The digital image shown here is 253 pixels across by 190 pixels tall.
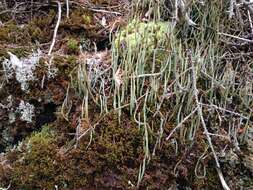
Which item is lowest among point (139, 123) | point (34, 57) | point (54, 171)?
point (54, 171)

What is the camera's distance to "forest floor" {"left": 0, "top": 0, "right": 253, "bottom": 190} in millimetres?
2094

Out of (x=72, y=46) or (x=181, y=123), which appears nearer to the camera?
(x=181, y=123)

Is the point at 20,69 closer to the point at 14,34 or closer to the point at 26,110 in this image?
the point at 26,110

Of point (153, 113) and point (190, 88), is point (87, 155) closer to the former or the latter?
point (153, 113)

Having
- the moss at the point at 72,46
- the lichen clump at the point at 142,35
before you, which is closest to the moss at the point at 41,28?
the moss at the point at 72,46

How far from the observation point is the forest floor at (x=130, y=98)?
6.87 feet

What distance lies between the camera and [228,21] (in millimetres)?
2684

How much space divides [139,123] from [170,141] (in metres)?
0.16

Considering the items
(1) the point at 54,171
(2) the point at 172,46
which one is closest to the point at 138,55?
(2) the point at 172,46

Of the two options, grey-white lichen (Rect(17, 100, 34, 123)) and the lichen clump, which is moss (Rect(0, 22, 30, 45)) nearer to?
grey-white lichen (Rect(17, 100, 34, 123))

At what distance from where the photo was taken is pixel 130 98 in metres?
2.23

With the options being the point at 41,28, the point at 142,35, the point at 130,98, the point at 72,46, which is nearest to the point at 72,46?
the point at 72,46

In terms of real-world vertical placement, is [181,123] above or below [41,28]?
below

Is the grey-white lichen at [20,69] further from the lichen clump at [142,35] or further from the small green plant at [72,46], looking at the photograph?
the lichen clump at [142,35]
